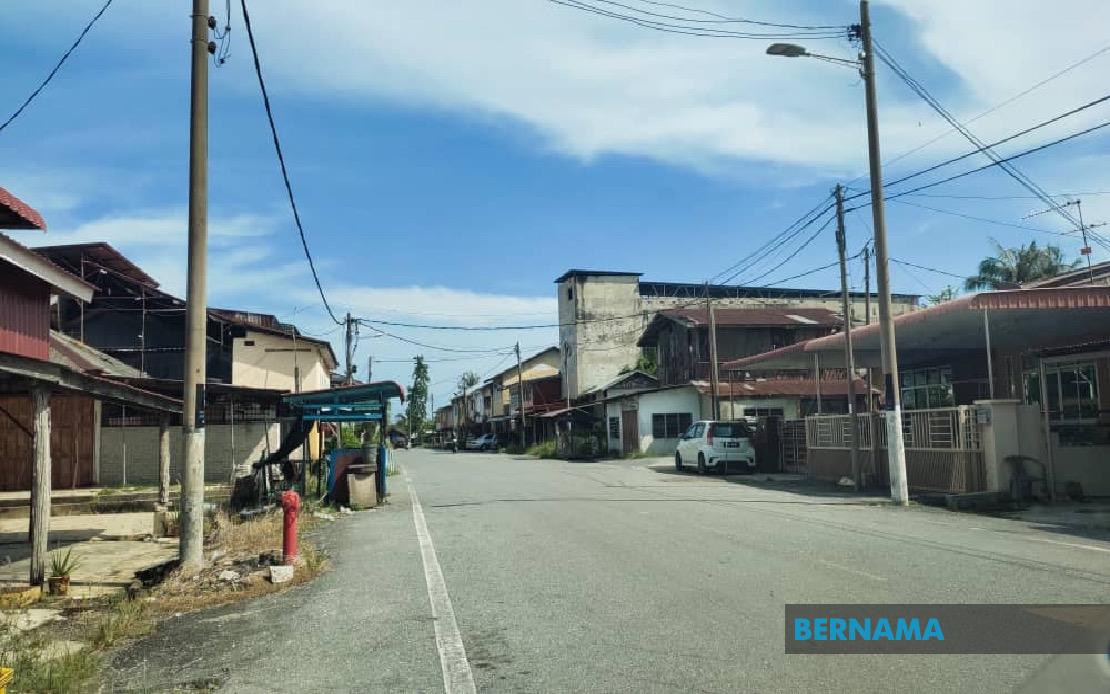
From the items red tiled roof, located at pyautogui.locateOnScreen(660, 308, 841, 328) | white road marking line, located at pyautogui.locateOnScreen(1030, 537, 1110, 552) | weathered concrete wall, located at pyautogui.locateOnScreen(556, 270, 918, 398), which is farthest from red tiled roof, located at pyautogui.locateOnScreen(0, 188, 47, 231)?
weathered concrete wall, located at pyautogui.locateOnScreen(556, 270, 918, 398)

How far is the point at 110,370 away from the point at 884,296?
72.6 ft

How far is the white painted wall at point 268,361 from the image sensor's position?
117ft

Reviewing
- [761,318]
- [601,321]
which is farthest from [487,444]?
[761,318]

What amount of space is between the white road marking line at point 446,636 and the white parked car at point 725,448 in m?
17.0

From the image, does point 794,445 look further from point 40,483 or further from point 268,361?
point 268,361

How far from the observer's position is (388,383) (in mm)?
19953

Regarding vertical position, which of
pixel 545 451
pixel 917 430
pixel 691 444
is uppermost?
pixel 917 430

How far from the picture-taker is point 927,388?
26859mm

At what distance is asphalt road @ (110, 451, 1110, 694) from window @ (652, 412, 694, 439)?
89.9 ft

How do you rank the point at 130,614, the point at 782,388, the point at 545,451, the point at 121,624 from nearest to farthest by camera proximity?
the point at 121,624, the point at 130,614, the point at 782,388, the point at 545,451

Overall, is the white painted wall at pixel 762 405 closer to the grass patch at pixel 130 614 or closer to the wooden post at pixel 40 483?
the grass patch at pixel 130 614

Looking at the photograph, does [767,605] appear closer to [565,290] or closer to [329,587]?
[329,587]

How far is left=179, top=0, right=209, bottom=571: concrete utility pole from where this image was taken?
10.1 metres

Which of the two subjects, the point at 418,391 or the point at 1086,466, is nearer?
the point at 1086,466
